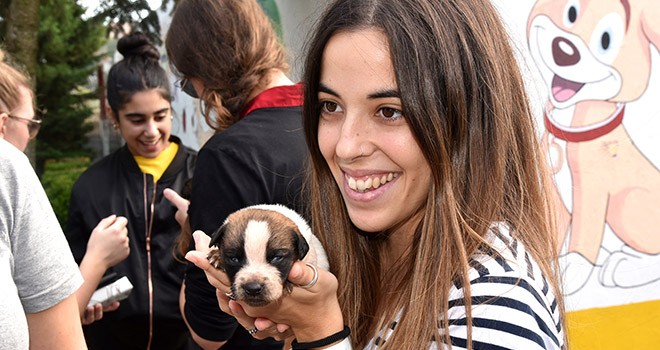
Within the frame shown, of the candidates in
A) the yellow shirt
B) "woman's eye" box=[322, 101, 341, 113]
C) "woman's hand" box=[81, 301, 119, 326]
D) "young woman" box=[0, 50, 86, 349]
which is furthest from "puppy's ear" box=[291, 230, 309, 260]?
the yellow shirt

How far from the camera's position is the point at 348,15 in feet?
5.45

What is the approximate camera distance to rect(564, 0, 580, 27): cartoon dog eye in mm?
3672

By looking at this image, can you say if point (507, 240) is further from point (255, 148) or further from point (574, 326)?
point (574, 326)

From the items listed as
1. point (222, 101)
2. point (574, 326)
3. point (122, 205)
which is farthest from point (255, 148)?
point (574, 326)

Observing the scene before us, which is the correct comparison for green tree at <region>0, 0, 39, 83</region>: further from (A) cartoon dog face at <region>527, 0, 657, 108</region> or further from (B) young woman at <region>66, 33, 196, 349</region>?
(A) cartoon dog face at <region>527, 0, 657, 108</region>

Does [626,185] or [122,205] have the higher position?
[626,185]

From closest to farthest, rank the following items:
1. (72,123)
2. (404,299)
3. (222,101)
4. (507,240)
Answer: (507,240)
(404,299)
(222,101)
(72,123)

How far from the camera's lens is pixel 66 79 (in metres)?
15.5

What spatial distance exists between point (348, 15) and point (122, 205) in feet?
9.25

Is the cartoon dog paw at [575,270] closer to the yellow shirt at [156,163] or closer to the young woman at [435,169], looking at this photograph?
the young woman at [435,169]

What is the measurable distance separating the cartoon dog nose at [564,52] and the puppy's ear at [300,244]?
2.36 meters

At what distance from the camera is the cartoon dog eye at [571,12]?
367cm

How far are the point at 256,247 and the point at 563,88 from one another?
2.42m

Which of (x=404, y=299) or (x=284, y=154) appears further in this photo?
(x=284, y=154)
